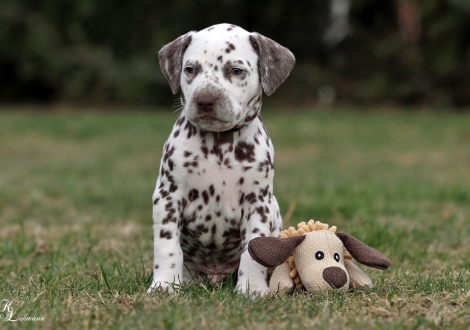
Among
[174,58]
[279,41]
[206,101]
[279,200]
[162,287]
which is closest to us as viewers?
[206,101]

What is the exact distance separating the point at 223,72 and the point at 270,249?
3.22 ft

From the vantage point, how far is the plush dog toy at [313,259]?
12.1 feet

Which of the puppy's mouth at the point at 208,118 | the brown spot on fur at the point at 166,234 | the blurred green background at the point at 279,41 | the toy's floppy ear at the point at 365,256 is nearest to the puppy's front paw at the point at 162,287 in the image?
the brown spot on fur at the point at 166,234

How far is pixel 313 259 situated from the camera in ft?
12.5

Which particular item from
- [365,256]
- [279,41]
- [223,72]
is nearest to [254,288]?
[365,256]

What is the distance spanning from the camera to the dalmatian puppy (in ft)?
12.5

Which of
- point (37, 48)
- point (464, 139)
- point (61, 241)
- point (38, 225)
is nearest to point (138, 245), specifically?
point (61, 241)

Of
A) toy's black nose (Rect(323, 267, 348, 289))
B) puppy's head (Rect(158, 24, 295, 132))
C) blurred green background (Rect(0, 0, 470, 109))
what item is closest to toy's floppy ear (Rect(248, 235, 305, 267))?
toy's black nose (Rect(323, 267, 348, 289))

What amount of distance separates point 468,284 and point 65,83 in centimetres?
2150

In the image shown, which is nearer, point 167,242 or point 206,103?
point 206,103

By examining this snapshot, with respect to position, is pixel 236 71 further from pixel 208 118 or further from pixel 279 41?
pixel 279 41

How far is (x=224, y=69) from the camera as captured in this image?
12.4ft

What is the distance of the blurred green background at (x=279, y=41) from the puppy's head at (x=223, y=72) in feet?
54.5

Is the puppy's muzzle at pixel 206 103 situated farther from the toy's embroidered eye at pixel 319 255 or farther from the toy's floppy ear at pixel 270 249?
the toy's embroidered eye at pixel 319 255
